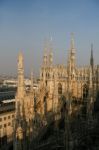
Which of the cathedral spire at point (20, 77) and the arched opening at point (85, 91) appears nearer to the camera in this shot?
the cathedral spire at point (20, 77)

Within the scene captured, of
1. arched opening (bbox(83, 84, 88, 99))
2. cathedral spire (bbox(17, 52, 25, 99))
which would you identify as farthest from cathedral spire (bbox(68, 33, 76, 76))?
cathedral spire (bbox(17, 52, 25, 99))

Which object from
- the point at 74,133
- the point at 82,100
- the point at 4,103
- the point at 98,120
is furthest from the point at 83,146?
the point at 4,103

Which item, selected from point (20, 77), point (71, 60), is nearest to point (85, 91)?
point (71, 60)

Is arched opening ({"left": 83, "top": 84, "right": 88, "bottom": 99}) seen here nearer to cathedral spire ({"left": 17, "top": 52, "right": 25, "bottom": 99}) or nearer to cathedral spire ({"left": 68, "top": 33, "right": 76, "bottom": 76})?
cathedral spire ({"left": 68, "top": 33, "right": 76, "bottom": 76})

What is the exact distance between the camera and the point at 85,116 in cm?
3647

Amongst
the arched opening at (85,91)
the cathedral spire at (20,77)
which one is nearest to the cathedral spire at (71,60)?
the arched opening at (85,91)

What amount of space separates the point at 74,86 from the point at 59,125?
11.2 meters

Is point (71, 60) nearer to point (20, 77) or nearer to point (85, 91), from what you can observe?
point (85, 91)

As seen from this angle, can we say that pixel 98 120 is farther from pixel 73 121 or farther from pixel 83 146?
pixel 83 146

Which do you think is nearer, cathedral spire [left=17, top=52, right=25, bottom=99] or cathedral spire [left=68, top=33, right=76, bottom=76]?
cathedral spire [left=17, top=52, right=25, bottom=99]

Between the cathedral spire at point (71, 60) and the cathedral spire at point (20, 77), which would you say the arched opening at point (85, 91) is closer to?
the cathedral spire at point (71, 60)

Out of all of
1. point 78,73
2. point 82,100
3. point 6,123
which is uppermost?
point 78,73

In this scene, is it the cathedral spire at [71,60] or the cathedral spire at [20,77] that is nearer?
the cathedral spire at [20,77]

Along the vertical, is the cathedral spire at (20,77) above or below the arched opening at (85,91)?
above
